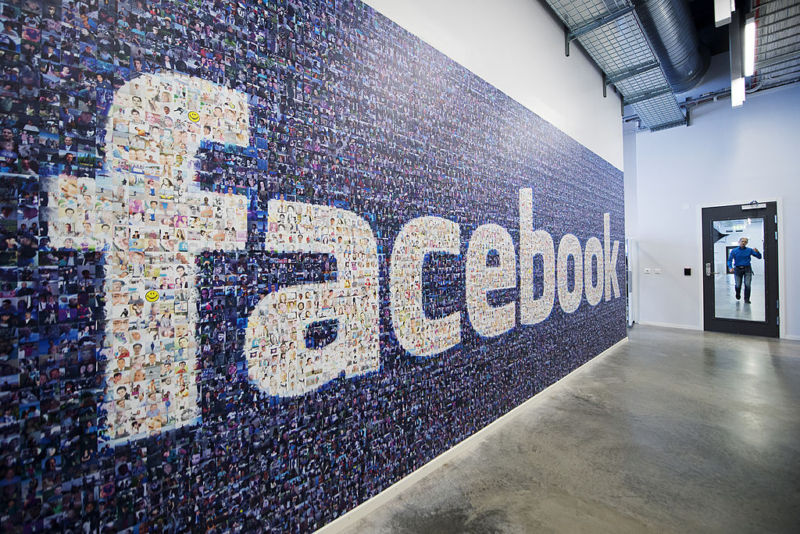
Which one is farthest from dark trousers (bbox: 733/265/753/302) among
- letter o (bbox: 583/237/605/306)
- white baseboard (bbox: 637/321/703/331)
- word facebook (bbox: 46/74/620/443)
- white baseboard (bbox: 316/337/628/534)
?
word facebook (bbox: 46/74/620/443)

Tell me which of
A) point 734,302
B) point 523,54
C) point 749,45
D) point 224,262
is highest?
point 749,45

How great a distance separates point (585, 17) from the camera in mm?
3367

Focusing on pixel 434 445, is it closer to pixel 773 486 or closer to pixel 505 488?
pixel 505 488

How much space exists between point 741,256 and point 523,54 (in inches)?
204

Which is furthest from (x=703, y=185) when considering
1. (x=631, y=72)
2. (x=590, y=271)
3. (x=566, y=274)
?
(x=566, y=274)

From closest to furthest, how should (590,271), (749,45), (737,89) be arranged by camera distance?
(749,45) → (590,271) → (737,89)

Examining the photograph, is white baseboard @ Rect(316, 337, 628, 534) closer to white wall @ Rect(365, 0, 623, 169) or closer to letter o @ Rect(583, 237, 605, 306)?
letter o @ Rect(583, 237, 605, 306)

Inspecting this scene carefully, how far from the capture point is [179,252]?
1.16 metres

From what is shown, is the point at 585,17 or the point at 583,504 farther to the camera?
the point at 585,17

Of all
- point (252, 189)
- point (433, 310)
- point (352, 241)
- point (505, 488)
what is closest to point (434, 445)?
point (505, 488)

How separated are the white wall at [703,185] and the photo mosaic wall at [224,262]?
5.68 meters

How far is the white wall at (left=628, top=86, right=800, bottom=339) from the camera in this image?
5078mm

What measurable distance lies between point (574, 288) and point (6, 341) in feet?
12.8

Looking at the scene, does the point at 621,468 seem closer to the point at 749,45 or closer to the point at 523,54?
the point at 523,54
